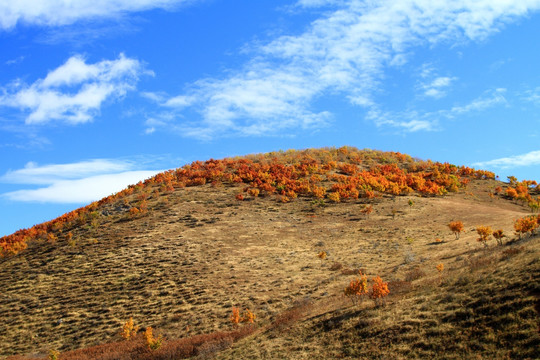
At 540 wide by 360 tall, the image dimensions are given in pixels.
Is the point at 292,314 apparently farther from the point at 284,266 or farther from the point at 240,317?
the point at 284,266

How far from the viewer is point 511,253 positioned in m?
16.9

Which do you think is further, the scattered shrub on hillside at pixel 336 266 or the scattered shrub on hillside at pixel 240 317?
the scattered shrub on hillside at pixel 336 266

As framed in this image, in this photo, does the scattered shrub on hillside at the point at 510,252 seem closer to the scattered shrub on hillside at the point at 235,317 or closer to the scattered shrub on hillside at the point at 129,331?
the scattered shrub on hillside at the point at 235,317

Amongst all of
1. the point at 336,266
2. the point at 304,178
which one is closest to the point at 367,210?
the point at 304,178

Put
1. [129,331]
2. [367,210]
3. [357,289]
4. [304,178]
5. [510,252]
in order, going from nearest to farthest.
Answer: [510,252]
[357,289]
[129,331]
[367,210]
[304,178]

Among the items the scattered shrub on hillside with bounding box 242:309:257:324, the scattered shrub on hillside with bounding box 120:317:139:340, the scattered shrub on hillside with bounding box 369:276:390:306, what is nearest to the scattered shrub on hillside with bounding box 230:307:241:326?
the scattered shrub on hillside with bounding box 242:309:257:324

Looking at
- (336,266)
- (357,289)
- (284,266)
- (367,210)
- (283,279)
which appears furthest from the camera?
(367,210)

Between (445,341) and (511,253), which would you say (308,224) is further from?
(445,341)

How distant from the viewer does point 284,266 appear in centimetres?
2705

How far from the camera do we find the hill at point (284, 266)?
13.6 m

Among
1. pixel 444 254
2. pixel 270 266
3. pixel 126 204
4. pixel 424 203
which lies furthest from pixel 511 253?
pixel 126 204

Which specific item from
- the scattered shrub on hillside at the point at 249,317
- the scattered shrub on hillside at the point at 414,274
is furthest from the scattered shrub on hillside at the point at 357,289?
the scattered shrub on hillside at the point at 249,317

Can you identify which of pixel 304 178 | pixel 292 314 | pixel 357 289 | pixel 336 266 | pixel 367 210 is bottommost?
pixel 292 314

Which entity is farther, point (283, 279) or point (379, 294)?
point (283, 279)
